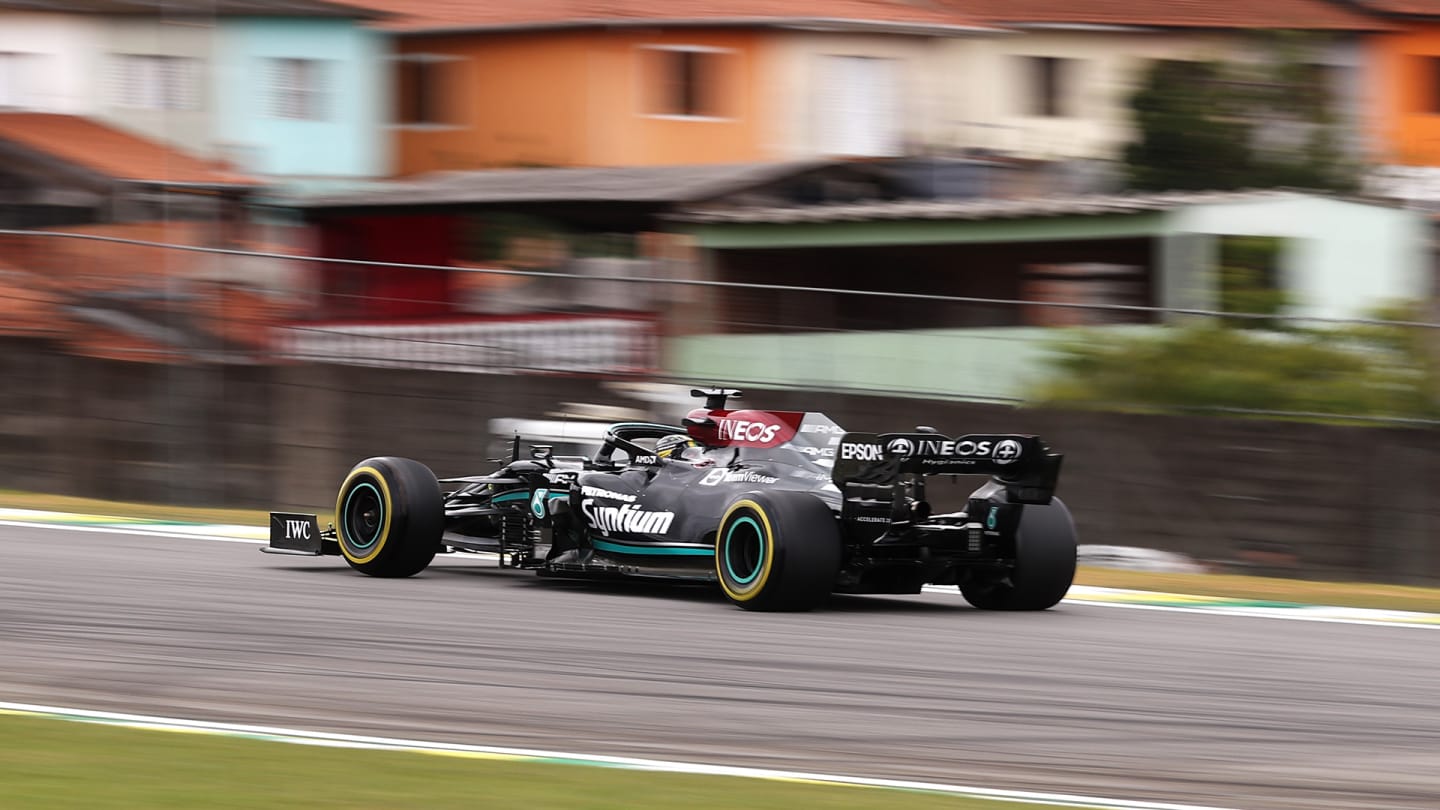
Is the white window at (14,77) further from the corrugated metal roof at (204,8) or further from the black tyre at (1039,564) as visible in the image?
the black tyre at (1039,564)

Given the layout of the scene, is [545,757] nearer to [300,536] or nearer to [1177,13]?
→ [300,536]

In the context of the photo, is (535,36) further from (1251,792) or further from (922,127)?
(1251,792)

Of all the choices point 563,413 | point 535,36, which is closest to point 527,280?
point 563,413

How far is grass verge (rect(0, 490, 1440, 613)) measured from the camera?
14.8m

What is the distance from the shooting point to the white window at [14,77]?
39938 mm

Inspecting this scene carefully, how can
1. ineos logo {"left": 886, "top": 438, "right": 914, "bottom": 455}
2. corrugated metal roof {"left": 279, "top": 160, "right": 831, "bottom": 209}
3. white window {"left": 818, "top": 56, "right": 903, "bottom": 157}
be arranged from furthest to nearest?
1. white window {"left": 818, "top": 56, "right": 903, "bottom": 157}
2. corrugated metal roof {"left": 279, "top": 160, "right": 831, "bottom": 209}
3. ineos logo {"left": 886, "top": 438, "right": 914, "bottom": 455}

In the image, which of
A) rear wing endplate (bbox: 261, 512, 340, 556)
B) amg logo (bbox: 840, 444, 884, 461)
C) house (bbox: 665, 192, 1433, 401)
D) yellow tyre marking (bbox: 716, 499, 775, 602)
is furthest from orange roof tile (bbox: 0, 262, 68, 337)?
amg logo (bbox: 840, 444, 884, 461)

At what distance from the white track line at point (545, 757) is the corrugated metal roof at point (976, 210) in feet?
57.7

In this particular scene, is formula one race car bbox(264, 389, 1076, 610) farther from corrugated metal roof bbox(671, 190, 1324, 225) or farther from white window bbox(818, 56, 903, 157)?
white window bbox(818, 56, 903, 157)

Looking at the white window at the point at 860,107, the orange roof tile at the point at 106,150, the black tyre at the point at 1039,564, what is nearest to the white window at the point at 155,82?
the orange roof tile at the point at 106,150

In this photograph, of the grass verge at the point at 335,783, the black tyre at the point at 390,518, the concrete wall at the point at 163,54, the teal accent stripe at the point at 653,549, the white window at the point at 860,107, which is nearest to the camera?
the grass verge at the point at 335,783

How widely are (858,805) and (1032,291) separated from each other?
19559 mm

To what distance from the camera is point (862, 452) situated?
36.8ft

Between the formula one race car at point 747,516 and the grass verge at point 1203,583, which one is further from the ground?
the formula one race car at point 747,516
